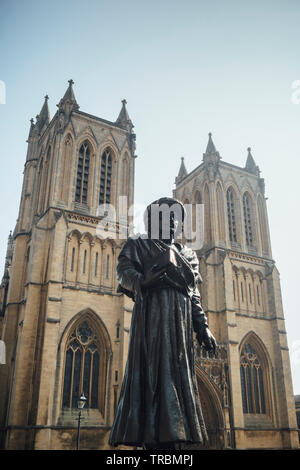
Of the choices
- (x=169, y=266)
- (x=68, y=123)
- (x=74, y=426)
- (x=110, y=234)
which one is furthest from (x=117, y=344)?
(x=169, y=266)

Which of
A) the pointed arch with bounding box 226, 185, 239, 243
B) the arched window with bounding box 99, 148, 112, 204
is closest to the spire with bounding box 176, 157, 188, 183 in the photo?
the pointed arch with bounding box 226, 185, 239, 243

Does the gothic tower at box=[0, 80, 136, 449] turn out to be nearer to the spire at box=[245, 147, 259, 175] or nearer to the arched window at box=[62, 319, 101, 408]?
the arched window at box=[62, 319, 101, 408]

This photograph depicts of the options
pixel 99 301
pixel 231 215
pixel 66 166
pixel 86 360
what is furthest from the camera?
pixel 231 215

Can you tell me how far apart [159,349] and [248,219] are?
3156cm

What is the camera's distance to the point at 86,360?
893 inches

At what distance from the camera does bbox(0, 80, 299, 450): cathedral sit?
21.0m

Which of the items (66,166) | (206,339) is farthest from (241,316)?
(206,339)

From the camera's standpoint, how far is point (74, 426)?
2033 cm

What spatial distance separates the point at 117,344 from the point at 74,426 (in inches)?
179

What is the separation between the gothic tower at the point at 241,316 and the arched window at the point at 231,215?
0.08m

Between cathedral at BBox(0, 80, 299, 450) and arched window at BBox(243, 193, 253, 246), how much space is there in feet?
0.29

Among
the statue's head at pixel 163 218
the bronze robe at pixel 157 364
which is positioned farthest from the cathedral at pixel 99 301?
the bronze robe at pixel 157 364

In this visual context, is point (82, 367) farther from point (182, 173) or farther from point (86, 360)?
point (182, 173)

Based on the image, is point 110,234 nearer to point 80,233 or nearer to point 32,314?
point 80,233
